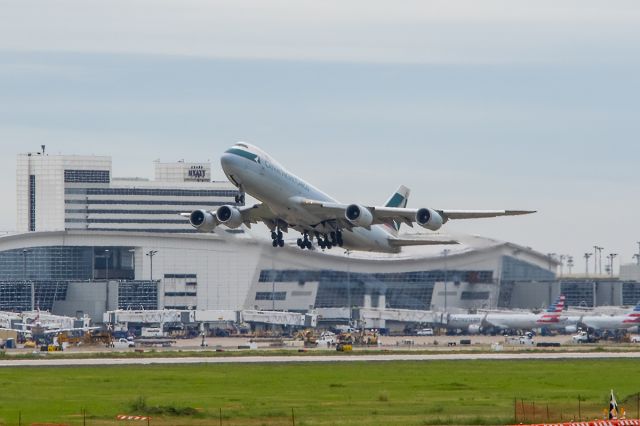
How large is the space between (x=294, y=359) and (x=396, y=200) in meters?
24.4

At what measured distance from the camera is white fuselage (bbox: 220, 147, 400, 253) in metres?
97.3

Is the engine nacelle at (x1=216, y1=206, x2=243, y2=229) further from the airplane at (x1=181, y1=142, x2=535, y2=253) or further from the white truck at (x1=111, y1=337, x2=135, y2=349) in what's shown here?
the white truck at (x1=111, y1=337, x2=135, y2=349)

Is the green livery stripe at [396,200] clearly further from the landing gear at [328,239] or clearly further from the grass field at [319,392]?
the grass field at [319,392]

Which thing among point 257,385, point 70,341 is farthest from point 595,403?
point 70,341

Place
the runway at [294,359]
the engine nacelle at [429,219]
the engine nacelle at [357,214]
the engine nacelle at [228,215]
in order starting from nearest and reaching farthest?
the engine nacelle at [429,219], the engine nacelle at [357,214], the engine nacelle at [228,215], the runway at [294,359]

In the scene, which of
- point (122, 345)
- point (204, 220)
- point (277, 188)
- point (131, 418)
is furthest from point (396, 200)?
point (131, 418)

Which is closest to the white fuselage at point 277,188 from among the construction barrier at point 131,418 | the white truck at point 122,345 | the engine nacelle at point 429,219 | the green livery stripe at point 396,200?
the engine nacelle at point 429,219

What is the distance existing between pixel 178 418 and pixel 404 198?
228ft

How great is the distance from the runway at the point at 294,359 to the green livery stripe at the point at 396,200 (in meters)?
15.5

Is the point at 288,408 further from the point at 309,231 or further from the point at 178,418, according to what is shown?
the point at 309,231

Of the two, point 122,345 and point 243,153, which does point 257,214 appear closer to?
point 243,153

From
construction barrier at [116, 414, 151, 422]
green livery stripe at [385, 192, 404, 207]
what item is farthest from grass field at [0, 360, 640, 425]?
green livery stripe at [385, 192, 404, 207]

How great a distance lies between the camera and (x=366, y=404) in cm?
7556

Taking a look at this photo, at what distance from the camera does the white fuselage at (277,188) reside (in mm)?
97312
